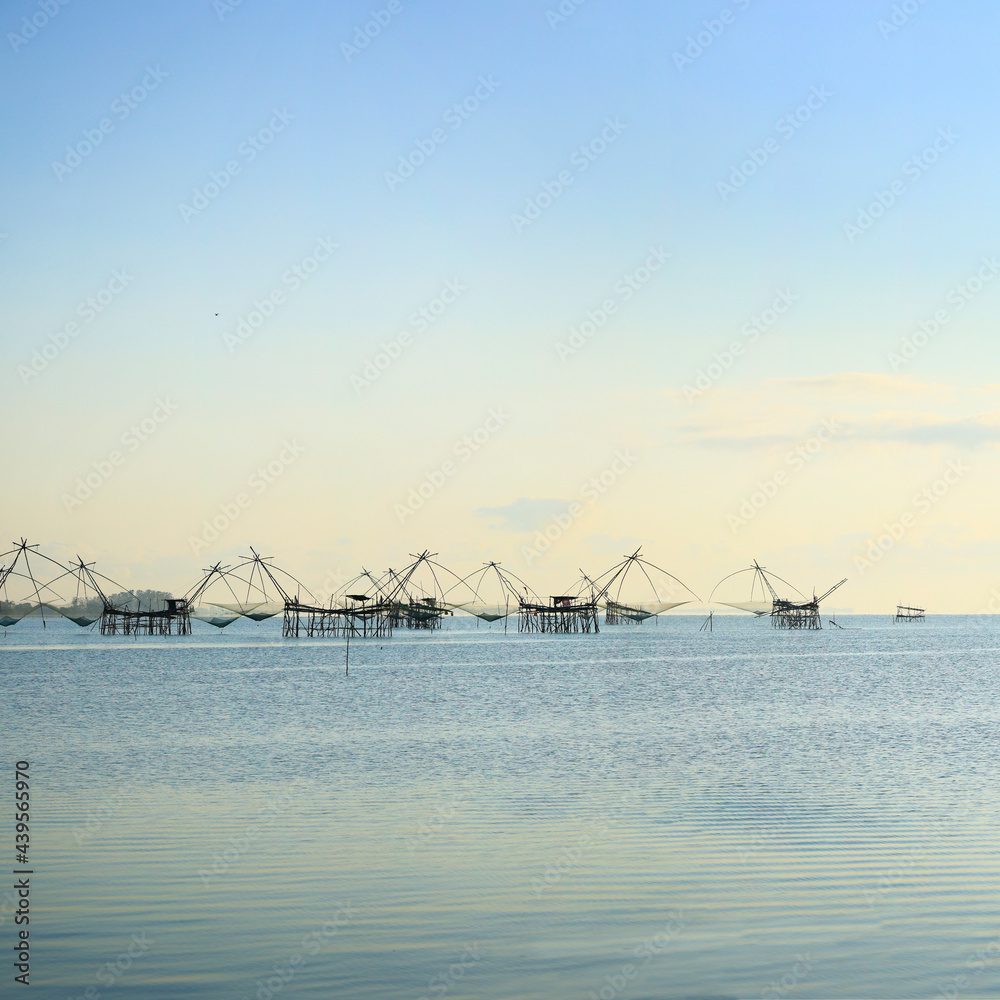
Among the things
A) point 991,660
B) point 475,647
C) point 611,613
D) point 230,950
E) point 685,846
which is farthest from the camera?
point 611,613

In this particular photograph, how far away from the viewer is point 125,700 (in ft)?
110

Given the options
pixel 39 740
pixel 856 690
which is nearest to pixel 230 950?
pixel 39 740

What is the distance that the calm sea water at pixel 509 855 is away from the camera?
862cm

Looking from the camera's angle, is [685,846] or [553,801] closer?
[685,846]

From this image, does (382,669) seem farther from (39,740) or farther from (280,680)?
(39,740)

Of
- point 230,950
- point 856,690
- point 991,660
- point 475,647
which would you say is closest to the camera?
point 230,950

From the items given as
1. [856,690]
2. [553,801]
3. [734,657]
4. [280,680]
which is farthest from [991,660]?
[553,801]

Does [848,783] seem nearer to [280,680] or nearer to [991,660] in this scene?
[280,680]

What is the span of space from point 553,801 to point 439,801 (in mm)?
1750

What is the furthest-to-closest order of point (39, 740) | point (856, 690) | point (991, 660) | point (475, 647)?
point (475, 647), point (991, 660), point (856, 690), point (39, 740)

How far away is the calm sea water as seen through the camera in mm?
8625

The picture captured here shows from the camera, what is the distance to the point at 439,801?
1574 cm

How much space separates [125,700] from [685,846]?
83.9 feet

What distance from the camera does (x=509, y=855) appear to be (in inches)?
488
